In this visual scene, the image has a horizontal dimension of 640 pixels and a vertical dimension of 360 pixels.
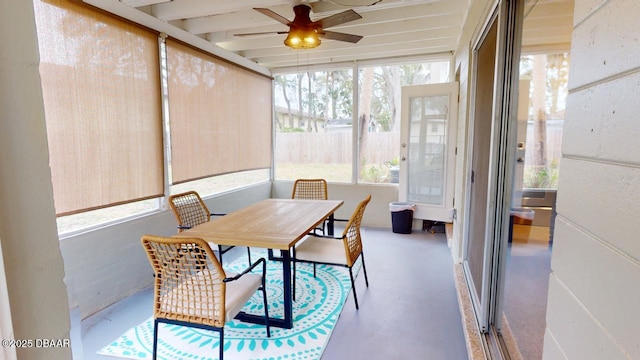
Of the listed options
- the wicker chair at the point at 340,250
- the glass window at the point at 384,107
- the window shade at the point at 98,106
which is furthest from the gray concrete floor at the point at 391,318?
the glass window at the point at 384,107

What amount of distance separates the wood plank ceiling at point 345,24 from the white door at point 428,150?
0.65 metres

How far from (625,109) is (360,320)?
6.86ft

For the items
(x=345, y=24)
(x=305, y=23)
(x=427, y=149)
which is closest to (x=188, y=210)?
(x=305, y=23)

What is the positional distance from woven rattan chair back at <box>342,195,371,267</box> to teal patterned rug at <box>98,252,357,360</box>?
17.1 inches

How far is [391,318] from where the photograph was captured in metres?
2.31

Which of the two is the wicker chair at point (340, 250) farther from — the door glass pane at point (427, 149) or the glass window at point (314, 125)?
the glass window at point (314, 125)

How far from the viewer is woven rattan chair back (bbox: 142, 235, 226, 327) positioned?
1.56 metres

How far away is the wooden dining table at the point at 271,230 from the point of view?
197 cm

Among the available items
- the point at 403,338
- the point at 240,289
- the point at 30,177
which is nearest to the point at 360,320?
the point at 403,338

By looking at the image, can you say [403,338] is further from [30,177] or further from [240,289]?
[30,177]

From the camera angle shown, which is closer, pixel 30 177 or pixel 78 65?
pixel 30 177

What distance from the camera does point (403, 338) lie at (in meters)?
2.08

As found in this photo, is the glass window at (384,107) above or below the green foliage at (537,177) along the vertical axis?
above

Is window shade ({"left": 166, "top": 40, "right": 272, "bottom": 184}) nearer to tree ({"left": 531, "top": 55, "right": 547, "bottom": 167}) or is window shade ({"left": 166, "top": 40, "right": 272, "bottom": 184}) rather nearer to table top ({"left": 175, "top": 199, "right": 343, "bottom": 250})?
table top ({"left": 175, "top": 199, "right": 343, "bottom": 250})
